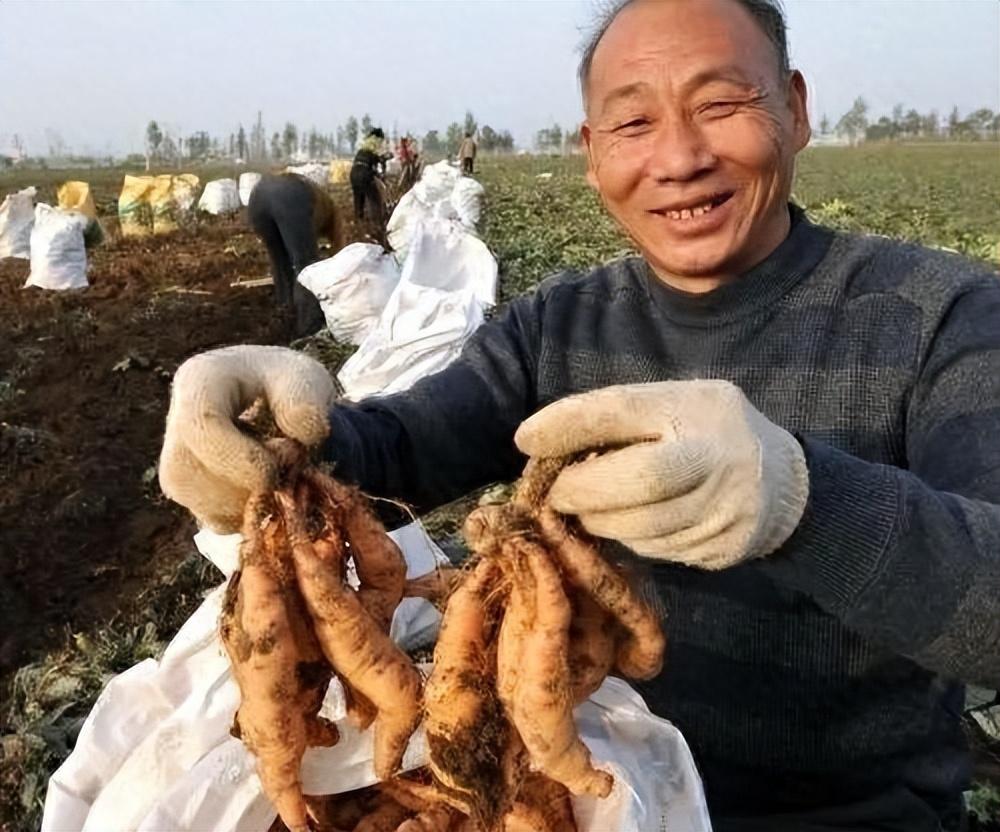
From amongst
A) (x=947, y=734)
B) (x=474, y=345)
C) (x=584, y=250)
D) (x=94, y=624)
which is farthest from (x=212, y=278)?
(x=947, y=734)

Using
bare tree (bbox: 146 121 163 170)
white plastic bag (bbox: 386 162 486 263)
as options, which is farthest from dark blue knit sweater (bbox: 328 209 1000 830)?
bare tree (bbox: 146 121 163 170)

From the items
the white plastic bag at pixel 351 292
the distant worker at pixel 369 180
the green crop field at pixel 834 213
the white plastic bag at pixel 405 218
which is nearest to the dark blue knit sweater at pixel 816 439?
the white plastic bag at pixel 351 292

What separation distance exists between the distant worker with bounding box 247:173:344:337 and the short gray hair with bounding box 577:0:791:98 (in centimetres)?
638

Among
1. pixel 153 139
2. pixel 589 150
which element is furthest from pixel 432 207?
pixel 153 139

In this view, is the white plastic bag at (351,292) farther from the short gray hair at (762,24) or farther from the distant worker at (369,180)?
the distant worker at (369,180)

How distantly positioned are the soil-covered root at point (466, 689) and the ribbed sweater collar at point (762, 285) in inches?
29.2

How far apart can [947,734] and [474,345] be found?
1157mm

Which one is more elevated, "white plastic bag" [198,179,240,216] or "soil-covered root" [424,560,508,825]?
"soil-covered root" [424,560,508,825]

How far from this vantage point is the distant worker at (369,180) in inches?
525

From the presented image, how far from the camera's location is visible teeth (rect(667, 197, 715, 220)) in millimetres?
1780

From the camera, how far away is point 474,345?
2.14 m

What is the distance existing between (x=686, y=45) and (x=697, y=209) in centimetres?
27

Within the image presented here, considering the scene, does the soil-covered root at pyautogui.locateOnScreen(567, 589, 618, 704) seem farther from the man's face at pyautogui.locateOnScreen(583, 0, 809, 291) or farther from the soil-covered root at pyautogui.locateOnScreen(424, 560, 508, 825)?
the man's face at pyautogui.locateOnScreen(583, 0, 809, 291)

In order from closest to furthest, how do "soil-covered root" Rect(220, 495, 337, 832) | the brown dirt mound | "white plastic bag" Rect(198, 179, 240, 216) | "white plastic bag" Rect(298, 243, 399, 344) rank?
"soil-covered root" Rect(220, 495, 337, 832) < the brown dirt mound < "white plastic bag" Rect(298, 243, 399, 344) < "white plastic bag" Rect(198, 179, 240, 216)
